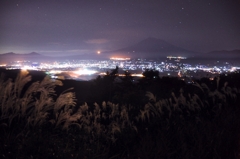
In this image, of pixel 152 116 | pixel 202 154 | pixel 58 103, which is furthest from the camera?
pixel 152 116

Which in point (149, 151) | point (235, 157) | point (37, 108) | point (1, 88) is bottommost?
point (235, 157)

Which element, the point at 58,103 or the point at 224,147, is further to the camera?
the point at 58,103

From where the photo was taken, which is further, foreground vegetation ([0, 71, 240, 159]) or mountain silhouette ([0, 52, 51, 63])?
mountain silhouette ([0, 52, 51, 63])

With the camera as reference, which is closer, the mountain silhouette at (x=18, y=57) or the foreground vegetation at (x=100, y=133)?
the foreground vegetation at (x=100, y=133)

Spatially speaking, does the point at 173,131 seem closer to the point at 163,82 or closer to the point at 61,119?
the point at 61,119

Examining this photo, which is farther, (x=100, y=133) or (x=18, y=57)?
(x=18, y=57)

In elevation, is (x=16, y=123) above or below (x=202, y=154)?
above

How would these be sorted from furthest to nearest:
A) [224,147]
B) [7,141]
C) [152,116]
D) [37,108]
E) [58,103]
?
[152,116] → [58,103] → [37,108] → [224,147] → [7,141]

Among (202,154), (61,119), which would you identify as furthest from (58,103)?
(202,154)

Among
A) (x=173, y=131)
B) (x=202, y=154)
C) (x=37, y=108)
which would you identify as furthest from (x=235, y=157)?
(x=37, y=108)
